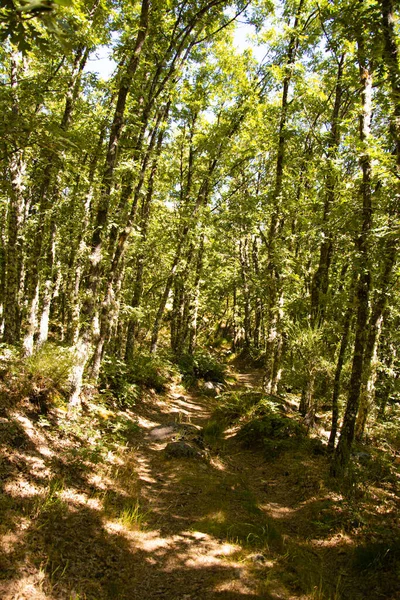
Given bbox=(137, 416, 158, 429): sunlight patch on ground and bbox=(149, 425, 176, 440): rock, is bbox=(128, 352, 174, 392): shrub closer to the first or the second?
bbox=(137, 416, 158, 429): sunlight patch on ground

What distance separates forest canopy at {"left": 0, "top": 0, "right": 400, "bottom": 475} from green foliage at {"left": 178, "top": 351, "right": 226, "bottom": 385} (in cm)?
48

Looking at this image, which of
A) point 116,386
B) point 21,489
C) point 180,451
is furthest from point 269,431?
point 21,489

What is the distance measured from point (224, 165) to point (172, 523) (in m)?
15.9

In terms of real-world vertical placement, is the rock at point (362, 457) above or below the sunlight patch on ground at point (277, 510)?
above

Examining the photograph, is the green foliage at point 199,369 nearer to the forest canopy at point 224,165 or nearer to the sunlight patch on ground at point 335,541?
the forest canopy at point 224,165

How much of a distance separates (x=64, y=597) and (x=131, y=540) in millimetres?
1392

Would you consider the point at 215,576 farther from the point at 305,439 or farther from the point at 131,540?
the point at 305,439

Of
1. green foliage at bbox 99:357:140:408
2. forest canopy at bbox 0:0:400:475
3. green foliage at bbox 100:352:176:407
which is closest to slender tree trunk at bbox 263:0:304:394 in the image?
forest canopy at bbox 0:0:400:475

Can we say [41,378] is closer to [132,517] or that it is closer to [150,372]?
[132,517]

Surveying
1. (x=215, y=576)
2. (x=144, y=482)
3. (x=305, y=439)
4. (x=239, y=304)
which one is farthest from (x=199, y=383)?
(x=239, y=304)

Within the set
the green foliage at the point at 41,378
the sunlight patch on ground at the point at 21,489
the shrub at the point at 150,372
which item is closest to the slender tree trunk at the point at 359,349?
the sunlight patch on ground at the point at 21,489

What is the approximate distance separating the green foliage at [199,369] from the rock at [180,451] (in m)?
8.52

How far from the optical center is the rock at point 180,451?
312 inches

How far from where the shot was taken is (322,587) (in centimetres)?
434
